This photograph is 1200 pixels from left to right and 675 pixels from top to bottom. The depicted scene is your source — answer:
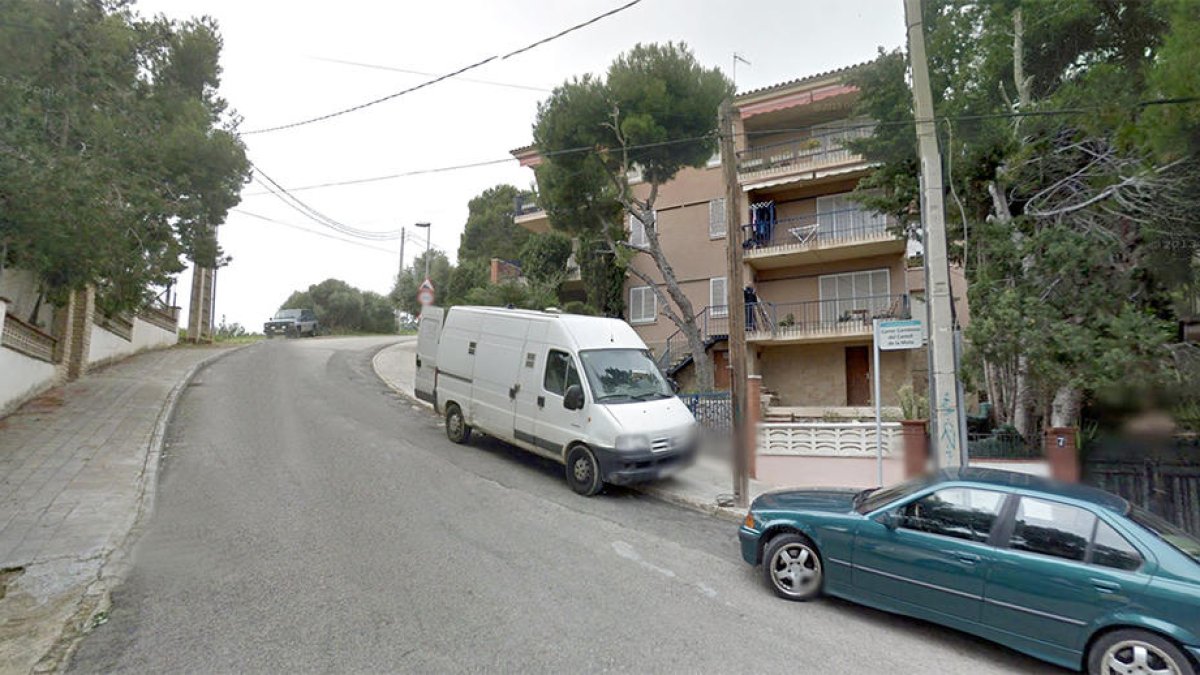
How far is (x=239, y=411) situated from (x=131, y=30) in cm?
1039

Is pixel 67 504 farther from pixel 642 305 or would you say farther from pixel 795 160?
pixel 795 160

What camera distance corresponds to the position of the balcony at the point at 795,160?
18.2 metres

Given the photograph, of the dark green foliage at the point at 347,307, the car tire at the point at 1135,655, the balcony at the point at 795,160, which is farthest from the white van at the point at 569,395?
the dark green foliage at the point at 347,307

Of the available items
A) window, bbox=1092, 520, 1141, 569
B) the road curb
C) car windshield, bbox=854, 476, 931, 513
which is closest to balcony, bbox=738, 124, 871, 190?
car windshield, bbox=854, 476, 931, 513

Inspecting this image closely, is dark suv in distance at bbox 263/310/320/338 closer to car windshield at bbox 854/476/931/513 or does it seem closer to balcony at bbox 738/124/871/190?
balcony at bbox 738/124/871/190

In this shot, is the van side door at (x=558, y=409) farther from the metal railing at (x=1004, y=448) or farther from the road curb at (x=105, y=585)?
the metal railing at (x=1004, y=448)

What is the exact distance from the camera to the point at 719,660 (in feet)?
12.9

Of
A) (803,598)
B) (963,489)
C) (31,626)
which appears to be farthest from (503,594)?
(963,489)

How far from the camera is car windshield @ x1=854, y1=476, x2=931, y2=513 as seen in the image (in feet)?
16.3

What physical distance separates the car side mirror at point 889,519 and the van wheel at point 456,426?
7418mm

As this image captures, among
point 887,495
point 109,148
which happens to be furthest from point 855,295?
point 109,148

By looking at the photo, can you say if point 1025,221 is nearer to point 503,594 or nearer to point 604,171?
point 503,594

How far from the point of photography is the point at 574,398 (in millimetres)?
8258

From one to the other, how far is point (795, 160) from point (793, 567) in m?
16.6
